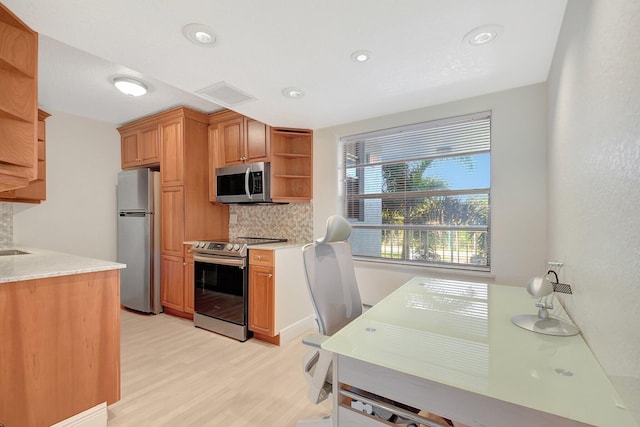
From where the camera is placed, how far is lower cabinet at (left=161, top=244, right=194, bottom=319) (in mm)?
3316

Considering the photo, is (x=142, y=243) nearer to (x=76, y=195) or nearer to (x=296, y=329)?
(x=76, y=195)

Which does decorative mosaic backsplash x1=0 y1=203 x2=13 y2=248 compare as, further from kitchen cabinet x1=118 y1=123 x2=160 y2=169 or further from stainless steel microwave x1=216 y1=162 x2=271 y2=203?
stainless steel microwave x1=216 y1=162 x2=271 y2=203

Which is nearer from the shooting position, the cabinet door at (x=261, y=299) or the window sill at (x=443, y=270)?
the window sill at (x=443, y=270)

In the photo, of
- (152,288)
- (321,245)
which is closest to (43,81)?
(152,288)

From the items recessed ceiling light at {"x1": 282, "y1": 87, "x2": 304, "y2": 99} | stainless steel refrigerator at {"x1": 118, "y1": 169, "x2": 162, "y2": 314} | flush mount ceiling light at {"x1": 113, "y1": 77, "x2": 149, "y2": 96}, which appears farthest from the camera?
stainless steel refrigerator at {"x1": 118, "y1": 169, "x2": 162, "y2": 314}

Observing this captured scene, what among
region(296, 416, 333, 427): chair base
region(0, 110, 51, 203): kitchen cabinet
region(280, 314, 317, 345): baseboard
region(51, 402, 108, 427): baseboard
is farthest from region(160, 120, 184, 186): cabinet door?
region(296, 416, 333, 427): chair base

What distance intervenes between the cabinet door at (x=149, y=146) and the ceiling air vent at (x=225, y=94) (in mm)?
1661

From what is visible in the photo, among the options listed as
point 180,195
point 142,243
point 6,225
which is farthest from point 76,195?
point 180,195

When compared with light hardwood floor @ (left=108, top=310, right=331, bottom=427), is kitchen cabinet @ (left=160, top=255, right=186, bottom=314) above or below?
above

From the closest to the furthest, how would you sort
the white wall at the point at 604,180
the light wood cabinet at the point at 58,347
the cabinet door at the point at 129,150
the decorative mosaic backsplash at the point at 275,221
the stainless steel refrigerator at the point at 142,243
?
the white wall at the point at 604,180 < the light wood cabinet at the point at 58,347 < the decorative mosaic backsplash at the point at 275,221 < the stainless steel refrigerator at the point at 142,243 < the cabinet door at the point at 129,150

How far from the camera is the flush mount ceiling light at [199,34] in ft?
5.03

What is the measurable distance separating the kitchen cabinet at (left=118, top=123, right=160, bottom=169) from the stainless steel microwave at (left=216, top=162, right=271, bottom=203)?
3.27 feet

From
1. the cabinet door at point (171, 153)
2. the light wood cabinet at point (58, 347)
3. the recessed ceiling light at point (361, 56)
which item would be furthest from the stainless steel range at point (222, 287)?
the recessed ceiling light at point (361, 56)

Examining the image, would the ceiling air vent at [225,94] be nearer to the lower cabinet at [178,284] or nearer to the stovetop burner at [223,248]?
the stovetop burner at [223,248]
